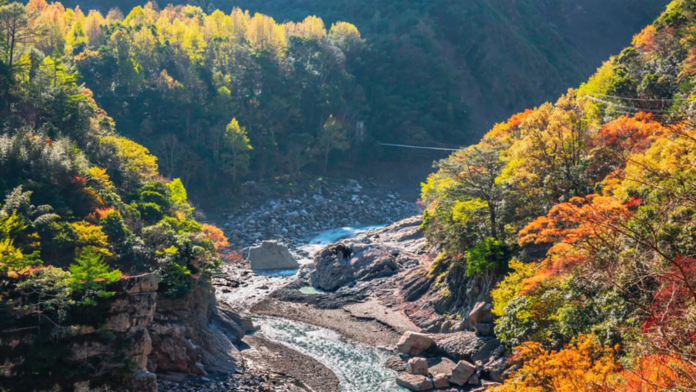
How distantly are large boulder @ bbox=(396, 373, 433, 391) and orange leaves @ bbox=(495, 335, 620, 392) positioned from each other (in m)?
7.15

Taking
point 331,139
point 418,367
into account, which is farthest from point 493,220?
point 331,139

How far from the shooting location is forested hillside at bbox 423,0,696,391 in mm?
24969

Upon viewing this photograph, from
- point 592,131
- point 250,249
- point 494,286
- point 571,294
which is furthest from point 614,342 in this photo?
point 250,249

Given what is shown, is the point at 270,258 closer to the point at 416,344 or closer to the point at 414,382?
the point at 416,344

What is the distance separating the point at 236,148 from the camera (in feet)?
300

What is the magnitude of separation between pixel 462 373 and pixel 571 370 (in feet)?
33.9

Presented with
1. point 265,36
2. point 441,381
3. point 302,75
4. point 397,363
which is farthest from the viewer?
point 302,75

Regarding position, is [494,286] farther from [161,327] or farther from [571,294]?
[161,327]

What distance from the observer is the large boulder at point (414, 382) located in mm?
35906

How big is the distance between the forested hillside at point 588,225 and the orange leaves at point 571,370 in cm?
7

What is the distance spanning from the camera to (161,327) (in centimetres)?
3600

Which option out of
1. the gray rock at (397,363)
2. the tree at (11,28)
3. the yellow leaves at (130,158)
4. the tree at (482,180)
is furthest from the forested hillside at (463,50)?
the gray rock at (397,363)

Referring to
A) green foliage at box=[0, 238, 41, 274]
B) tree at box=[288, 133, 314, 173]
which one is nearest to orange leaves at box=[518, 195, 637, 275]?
green foliage at box=[0, 238, 41, 274]

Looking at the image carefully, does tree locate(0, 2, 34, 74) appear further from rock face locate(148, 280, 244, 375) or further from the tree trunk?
the tree trunk
